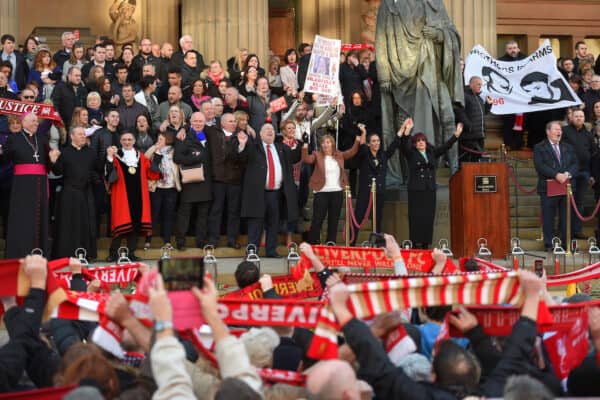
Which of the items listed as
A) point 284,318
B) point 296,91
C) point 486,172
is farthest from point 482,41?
point 284,318

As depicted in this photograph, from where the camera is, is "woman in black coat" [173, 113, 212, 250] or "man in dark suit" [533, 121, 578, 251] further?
"man in dark suit" [533, 121, 578, 251]

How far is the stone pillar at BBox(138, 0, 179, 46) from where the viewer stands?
27.8 meters

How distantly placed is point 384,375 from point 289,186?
10.7 metres

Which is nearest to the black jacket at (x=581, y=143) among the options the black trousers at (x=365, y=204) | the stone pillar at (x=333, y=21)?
the black trousers at (x=365, y=204)

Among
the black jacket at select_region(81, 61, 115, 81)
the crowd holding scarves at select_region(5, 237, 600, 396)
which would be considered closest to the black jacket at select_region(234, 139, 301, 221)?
the black jacket at select_region(81, 61, 115, 81)

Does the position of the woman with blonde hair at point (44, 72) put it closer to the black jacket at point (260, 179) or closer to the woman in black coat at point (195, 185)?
the woman in black coat at point (195, 185)

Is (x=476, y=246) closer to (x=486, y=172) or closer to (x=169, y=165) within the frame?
(x=486, y=172)

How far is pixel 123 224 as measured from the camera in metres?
14.6

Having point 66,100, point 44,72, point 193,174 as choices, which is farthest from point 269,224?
point 44,72

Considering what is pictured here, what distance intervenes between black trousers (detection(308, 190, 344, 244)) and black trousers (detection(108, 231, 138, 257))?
243 cm

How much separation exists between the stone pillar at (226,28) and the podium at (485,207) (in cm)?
869

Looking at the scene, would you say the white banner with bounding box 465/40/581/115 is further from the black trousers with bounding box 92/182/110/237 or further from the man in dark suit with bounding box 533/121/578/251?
the black trousers with bounding box 92/182/110/237

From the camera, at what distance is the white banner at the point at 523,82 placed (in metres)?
19.9

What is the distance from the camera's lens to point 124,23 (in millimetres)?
27781
